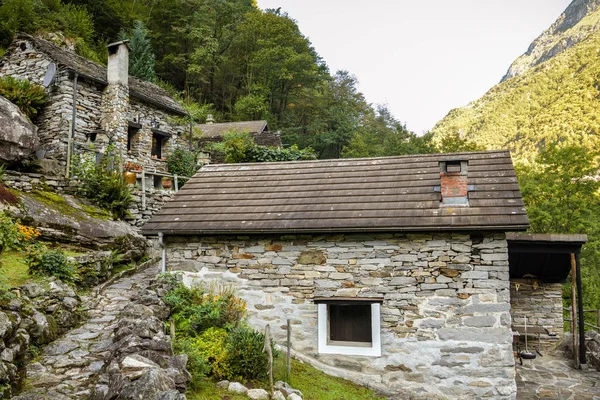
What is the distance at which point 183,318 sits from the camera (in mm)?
7477

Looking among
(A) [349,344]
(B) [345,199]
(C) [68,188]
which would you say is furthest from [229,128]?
(A) [349,344]

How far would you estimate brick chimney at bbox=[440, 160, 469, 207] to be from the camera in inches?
317

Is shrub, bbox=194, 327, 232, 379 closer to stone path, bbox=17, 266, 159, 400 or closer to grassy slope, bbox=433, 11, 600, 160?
stone path, bbox=17, 266, 159, 400

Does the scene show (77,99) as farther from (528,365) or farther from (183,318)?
(528,365)

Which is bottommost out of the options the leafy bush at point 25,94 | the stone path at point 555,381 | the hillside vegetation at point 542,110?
the stone path at point 555,381

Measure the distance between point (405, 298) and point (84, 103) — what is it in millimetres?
13499

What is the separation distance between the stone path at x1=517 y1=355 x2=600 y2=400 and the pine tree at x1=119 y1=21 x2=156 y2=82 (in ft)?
79.5

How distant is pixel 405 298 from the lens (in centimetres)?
761

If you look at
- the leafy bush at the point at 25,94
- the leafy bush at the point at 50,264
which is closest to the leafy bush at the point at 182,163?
the leafy bush at the point at 25,94

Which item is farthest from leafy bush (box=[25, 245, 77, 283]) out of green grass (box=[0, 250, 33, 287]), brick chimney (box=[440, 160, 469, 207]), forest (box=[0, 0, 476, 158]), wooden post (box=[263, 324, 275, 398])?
forest (box=[0, 0, 476, 158])

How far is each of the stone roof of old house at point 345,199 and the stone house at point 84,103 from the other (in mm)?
5662

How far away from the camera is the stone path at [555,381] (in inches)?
320

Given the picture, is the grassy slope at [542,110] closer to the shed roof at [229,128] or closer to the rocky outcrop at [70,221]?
the shed roof at [229,128]

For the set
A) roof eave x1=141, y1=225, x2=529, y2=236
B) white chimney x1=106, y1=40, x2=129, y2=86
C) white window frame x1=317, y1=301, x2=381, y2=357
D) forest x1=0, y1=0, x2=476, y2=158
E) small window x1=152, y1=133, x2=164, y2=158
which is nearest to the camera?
roof eave x1=141, y1=225, x2=529, y2=236
